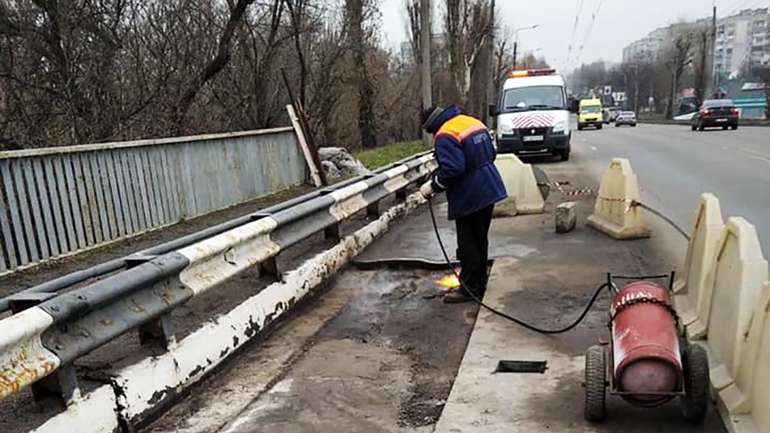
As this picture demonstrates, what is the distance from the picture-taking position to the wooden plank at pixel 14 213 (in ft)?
20.7

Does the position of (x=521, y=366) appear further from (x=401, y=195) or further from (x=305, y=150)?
(x=305, y=150)

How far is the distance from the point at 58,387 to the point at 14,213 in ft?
13.5

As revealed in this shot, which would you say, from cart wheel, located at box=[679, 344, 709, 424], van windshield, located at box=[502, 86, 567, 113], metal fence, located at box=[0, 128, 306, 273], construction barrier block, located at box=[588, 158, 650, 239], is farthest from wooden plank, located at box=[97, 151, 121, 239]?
van windshield, located at box=[502, 86, 567, 113]

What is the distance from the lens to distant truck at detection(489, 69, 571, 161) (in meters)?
18.9

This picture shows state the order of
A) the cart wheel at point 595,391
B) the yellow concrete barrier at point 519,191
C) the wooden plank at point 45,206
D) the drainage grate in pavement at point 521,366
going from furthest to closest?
the yellow concrete barrier at point 519,191 < the wooden plank at point 45,206 < the drainage grate in pavement at point 521,366 < the cart wheel at point 595,391

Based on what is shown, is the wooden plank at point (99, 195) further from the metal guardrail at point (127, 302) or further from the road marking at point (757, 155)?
the road marking at point (757, 155)

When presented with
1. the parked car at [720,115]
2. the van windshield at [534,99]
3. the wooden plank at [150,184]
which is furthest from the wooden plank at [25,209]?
the parked car at [720,115]

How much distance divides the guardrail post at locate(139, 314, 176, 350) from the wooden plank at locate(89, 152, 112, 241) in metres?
4.39

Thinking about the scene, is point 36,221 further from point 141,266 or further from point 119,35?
point 119,35

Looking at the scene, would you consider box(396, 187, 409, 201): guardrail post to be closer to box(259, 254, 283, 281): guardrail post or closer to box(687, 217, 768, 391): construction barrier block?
box(259, 254, 283, 281): guardrail post

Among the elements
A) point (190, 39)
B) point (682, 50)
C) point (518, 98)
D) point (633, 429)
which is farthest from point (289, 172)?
point (682, 50)

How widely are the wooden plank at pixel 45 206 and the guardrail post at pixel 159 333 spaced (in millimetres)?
3808

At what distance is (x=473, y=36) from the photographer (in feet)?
139

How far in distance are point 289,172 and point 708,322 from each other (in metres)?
10.1
